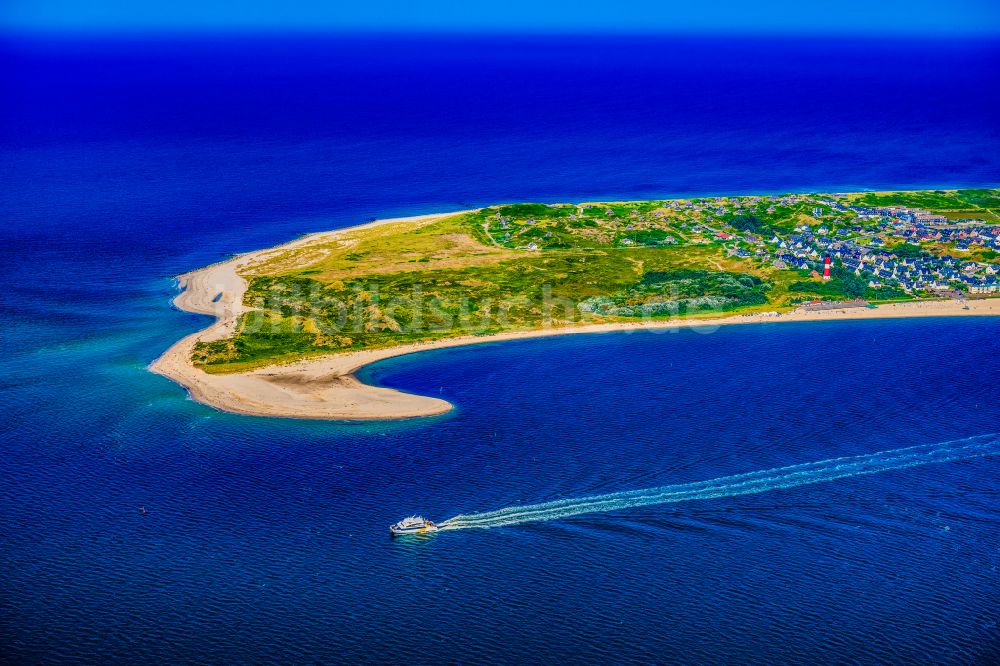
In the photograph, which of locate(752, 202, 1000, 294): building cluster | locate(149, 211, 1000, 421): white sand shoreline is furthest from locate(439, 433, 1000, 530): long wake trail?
locate(752, 202, 1000, 294): building cluster

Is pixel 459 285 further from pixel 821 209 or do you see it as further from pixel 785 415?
pixel 821 209

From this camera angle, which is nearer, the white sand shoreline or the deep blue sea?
the deep blue sea

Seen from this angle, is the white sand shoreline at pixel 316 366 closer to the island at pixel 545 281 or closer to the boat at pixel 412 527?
the island at pixel 545 281

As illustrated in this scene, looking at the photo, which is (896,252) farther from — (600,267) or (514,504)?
(514,504)

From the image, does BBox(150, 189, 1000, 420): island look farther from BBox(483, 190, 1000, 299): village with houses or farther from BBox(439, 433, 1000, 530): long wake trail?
BBox(439, 433, 1000, 530): long wake trail

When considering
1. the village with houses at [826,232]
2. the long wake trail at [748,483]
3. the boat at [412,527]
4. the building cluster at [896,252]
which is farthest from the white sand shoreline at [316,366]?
the long wake trail at [748,483]

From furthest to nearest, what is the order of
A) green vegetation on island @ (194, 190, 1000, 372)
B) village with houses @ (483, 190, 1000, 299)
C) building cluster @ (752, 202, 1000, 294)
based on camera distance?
1. village with houses @ (483, 190, 1000, 299)
2. building cluster @ (752, 202, 1000, 294)
3. green vegetation on island @ (194, 190, 1000, 372)
